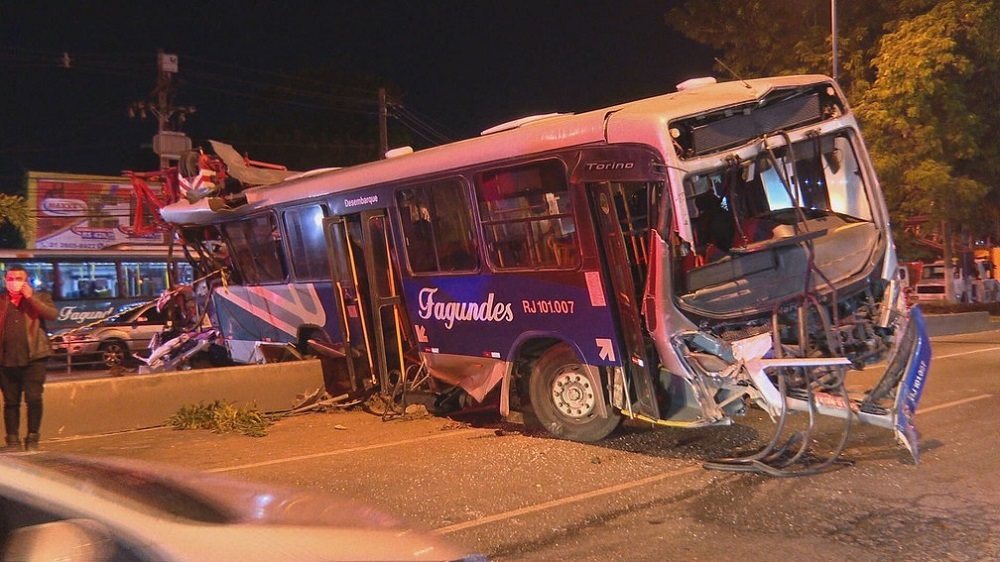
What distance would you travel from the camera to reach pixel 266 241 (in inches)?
472

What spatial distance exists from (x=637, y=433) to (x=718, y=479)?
1892 mm

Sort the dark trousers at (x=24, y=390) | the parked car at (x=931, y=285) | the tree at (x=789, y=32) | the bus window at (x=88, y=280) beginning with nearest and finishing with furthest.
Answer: the dark trousers at (x=24, y=390), the tree at (x=789, y=32), the bus window at (x=88, y=280), the parked car at (x=931, y=285)

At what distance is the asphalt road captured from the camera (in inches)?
199

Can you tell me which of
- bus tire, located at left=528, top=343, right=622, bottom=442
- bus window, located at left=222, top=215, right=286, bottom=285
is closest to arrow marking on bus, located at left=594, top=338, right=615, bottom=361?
bus tire, located at left=528, top=343, right=622, bottom=442

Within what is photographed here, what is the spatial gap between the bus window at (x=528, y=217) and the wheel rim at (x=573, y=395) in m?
1.12

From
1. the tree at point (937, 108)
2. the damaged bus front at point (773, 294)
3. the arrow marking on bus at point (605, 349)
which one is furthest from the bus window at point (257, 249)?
the tree at point (937, 108)

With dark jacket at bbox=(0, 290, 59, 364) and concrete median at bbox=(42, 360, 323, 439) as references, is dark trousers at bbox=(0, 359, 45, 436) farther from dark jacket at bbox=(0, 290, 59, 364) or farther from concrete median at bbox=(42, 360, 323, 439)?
concrete median at bbox=(42, 360, 323, 439)

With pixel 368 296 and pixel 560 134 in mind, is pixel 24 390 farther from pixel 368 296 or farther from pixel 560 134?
pixel 560 134

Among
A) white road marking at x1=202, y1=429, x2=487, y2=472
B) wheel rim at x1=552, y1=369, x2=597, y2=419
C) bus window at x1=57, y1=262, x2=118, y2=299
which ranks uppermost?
bus window at x1=57, y1=262, x2=118, y2=299

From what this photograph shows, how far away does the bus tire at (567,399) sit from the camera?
7891 mm

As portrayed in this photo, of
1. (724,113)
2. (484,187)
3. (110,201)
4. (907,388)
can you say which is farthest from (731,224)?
(110,201)

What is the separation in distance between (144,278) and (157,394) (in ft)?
50.8

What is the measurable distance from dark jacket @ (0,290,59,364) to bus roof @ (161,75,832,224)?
354cm

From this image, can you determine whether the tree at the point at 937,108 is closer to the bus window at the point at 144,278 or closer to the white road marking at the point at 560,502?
the white road marking at the point at 560,502
